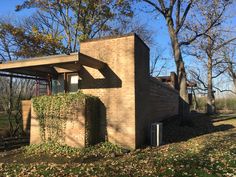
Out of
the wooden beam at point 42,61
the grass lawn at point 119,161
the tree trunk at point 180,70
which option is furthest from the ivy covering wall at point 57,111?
the tree trunk at point 180,70

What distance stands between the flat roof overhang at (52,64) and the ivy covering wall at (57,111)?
3.92ft

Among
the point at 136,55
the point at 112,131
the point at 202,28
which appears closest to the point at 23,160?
the point at 112,131

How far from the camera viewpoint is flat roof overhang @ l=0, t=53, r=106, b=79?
9.13 meters

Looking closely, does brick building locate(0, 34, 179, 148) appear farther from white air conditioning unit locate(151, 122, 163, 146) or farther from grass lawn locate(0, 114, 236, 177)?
grass lawn locate(0, 114, 236, 177)

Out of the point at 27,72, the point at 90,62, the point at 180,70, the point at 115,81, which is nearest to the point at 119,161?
the point at 115,81

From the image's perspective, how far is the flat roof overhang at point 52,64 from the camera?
9.13 metres

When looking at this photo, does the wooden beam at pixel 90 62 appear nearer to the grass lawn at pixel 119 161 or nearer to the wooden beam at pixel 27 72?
the grass lawn at pixel 119 161

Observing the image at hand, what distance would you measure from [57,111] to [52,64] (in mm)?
1712

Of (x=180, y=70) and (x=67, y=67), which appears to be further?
(x=180, y=70)

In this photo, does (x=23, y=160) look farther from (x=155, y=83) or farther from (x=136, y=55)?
(x=155, y=83)

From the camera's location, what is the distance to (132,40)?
10336 mm

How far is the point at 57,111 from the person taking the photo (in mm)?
10031

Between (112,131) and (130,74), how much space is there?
225 cm

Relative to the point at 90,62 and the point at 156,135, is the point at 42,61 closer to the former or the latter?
the point at 90,62
